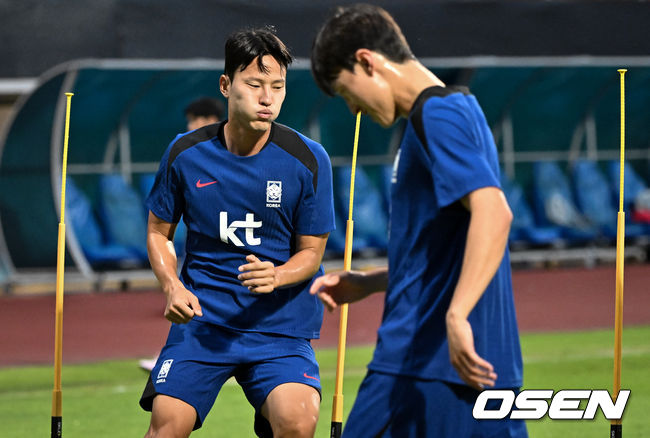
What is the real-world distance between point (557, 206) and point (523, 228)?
0.85m

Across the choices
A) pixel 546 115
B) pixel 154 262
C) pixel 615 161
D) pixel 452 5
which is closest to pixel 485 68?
pixel 452 5

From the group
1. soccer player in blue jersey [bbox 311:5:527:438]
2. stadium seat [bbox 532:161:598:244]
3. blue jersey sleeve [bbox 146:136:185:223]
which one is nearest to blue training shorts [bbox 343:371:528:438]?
soccer player in blue jersey [bbox 311:5:527:438]

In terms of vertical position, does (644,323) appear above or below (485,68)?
below

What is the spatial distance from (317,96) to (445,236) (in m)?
14.5

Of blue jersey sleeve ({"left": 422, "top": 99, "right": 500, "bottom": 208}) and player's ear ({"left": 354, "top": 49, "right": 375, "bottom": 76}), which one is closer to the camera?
blue jersey sleeve ({"left": 422, "top": 99, "right": 500, "bottom": 208})

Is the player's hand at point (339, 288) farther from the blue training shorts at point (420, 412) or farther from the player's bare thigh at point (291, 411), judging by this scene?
the player's bare thigh at point (291, 411)

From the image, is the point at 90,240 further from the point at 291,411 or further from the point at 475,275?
the point at 475,275

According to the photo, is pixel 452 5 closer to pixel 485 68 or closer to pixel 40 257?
pixel 485 68

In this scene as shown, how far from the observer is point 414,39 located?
1714 cm

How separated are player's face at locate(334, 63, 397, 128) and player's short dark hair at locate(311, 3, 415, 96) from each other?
0.08 ft

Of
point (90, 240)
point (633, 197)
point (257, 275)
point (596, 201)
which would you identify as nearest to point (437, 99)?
point (257, 275)

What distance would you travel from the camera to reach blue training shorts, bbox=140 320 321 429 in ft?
15.6

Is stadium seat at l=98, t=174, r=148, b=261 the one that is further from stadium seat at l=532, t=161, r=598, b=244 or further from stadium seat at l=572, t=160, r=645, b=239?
stadium seat at l=572, t=160, r=645, b=239

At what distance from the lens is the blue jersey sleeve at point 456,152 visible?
3.41m
